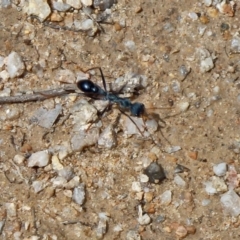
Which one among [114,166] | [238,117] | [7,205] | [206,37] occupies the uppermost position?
[206,37]

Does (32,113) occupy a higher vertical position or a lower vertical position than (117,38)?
lower

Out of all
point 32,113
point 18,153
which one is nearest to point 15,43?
point 32,113

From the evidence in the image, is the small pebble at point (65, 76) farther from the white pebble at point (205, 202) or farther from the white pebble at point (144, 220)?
the white pebble at point (205, 202)

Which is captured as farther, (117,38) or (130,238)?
(117,38)

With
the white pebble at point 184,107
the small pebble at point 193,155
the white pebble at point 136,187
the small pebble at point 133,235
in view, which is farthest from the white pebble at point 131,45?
the small pebble at point 133,235

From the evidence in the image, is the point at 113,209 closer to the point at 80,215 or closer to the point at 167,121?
the point at 80,215

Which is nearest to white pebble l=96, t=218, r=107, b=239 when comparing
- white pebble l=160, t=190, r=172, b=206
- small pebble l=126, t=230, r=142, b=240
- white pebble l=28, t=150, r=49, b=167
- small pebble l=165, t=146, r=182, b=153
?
small pebble l=126, t=230, r=142, b=240
